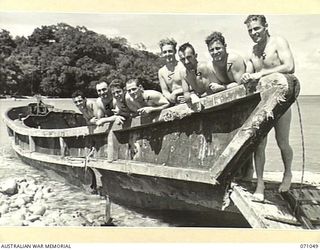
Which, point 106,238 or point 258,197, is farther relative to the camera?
point 106,238

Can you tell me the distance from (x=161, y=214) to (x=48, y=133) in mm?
639

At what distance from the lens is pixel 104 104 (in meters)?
1.77

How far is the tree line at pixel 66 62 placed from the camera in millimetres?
1746

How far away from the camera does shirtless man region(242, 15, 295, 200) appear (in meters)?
1.37

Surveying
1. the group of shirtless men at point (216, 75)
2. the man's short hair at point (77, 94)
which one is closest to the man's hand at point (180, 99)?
the group of shirtless men at point (216, 75)

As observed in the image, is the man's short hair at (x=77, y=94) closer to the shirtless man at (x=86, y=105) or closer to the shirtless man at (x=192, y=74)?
the shirtless man at (x=86, y=105)

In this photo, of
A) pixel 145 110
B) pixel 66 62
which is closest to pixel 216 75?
pixel 145 110

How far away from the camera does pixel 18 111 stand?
2617 mm

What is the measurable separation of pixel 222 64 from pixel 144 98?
0.29 meters

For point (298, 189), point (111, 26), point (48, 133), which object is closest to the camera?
point (298, 189)

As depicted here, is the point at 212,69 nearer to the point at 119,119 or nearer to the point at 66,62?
the point at 119,119

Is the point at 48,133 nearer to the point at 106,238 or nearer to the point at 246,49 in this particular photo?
the point at 106,238

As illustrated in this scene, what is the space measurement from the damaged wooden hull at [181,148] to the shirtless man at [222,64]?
0.22ft

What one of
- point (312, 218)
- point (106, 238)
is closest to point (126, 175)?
point (106, 238)
